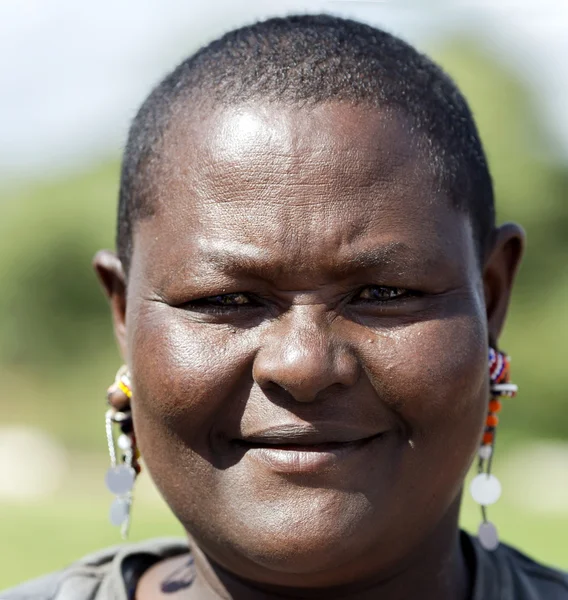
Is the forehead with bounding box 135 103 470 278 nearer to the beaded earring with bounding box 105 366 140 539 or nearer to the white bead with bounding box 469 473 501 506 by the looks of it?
the beaded earring with bounding box 105 366 140 539

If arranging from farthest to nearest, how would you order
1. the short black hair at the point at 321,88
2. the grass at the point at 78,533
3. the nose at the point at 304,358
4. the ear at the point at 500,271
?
the grass at the point at 78,533 < the ear at the point at 500,271 < the short black hair at the point at 321,88 < the nose at the point at 304,358

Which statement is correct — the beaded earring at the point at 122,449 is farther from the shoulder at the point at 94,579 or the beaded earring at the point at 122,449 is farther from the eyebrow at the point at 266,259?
the eyebrow at the point at 266,259

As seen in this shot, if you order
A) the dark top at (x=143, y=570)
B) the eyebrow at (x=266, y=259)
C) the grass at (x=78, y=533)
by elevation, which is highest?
the eyebrow at (x=266, y=259)

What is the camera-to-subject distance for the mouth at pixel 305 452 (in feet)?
6.61

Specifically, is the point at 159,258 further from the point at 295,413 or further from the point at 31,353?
the point at 31,353

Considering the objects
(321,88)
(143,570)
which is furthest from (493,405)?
(143,570)

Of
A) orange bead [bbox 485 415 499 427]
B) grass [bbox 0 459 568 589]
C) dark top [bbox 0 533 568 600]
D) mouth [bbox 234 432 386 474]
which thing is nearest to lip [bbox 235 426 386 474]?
mouth [bbox 234 432 386 474]

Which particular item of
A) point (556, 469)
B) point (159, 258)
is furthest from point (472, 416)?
point (556, 469)

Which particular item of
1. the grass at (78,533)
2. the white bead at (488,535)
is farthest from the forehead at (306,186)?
the grass at (78,533)

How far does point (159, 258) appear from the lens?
2.21 metres

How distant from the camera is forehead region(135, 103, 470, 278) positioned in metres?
2.05

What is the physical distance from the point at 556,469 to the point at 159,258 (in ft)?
31.1

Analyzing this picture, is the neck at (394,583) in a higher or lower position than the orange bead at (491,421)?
lower

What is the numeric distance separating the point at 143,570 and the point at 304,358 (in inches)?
40.6
